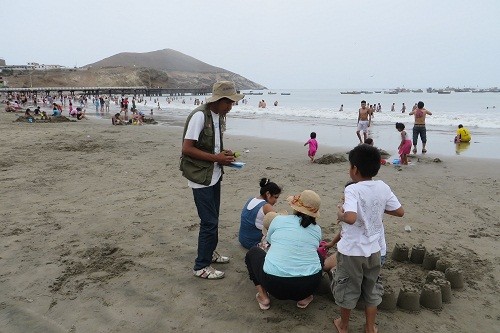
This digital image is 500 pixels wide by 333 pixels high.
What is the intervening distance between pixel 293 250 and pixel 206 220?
95 cm

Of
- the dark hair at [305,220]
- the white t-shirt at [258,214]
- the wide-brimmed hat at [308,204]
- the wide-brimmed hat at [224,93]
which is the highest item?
the wide-brimmed hat at [224,93]

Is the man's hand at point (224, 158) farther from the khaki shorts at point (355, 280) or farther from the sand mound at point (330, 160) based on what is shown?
the sand mound at point (330, 160)

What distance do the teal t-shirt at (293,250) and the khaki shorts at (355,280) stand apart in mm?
269

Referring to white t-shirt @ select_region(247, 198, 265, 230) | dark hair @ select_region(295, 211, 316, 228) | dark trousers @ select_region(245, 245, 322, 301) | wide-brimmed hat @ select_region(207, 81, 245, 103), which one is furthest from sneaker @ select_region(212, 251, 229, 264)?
wide-brimmed hat @ select_region(207, 81, 245, 103)

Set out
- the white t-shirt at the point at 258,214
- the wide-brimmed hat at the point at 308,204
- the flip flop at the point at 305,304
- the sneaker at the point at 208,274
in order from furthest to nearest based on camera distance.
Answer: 1. the white t-shirt at the point at 258,214
2. the sneaker at the point at 208,274
3. the flip flop at the point at 305,304
4. the wide-brimmed hat at the point at 308,204

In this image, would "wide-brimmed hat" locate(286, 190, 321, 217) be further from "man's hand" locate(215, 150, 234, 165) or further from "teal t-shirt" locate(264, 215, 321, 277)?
"man's hand" locate(215, 150, 234, 165)

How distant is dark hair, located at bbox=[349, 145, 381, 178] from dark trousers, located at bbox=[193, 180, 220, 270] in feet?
4.64

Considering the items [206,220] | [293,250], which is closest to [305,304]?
[293,250]

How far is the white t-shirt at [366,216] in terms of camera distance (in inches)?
101

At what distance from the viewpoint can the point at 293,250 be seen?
287 centimetres

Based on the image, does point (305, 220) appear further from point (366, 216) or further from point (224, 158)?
point (224, 158)

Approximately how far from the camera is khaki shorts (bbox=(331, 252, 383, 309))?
262 cm

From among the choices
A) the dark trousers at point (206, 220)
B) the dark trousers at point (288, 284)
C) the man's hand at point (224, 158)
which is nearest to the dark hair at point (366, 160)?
the dark trousers at point (288, 284)

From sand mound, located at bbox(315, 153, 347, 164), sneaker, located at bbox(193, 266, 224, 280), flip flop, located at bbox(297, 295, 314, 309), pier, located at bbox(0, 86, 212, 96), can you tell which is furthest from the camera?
pier, located at bbox(0, 86, 212, 96)
